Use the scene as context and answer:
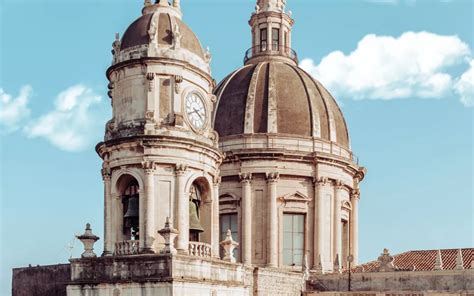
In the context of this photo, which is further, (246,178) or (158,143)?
(246,178)

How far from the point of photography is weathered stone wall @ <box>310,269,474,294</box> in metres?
38.6

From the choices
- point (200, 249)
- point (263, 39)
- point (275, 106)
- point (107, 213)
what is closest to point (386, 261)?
point (200, 249)

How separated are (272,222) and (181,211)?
50.3 feet

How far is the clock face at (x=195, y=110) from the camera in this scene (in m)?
34.8

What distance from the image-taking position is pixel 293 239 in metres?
48.9

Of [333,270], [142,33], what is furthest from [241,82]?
[142,33]

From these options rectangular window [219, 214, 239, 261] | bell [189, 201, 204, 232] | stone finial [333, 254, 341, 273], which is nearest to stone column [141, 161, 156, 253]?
bell [189, 201, 204, 232]

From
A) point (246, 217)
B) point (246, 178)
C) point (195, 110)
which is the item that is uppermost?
point (195, 110)

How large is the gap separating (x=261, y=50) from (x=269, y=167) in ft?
31.5

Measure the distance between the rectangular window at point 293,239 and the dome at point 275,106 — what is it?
5.10 m

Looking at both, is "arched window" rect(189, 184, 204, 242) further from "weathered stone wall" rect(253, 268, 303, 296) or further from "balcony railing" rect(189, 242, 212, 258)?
"weathered stone wall" rect(253, 268, 303, 296)

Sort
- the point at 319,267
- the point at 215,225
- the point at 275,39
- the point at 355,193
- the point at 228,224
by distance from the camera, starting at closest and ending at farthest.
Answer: the point at 215,225, the point at 319,267, the point at 228,224, the point at 355,193, the point at 275,39

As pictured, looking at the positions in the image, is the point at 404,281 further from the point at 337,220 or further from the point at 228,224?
the point at 228,224

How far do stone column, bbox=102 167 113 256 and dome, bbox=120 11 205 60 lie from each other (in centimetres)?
548
